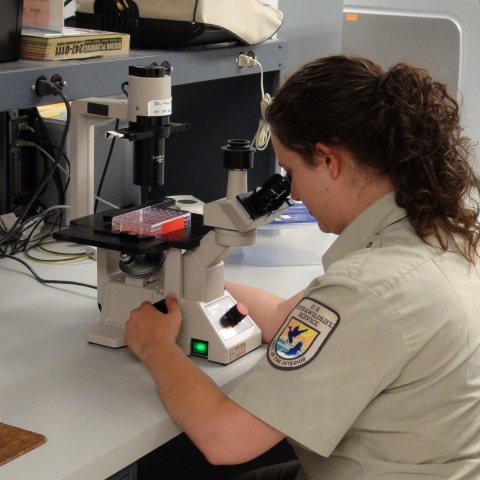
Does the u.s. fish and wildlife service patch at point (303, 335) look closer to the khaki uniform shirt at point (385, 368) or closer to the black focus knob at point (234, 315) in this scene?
the khaki uniform shirt at point (385, 368)

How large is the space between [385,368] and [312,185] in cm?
34

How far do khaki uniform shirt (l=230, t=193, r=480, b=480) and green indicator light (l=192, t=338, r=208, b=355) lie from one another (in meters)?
0.27

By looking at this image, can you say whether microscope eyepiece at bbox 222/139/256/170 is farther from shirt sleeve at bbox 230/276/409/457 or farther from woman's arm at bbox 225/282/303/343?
shirt sleeve at bbox 230/276/409/457

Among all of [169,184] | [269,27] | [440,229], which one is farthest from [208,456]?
[169,184]

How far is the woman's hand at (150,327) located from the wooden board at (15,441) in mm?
253

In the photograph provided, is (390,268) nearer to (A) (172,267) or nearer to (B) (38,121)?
(A) (172,267)

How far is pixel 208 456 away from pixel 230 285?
0.50 m

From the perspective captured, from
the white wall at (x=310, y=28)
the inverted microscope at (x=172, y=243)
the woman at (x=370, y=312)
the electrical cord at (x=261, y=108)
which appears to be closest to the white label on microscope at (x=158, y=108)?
the inverted microscope at (x=172, y=243)

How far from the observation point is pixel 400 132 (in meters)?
1.07

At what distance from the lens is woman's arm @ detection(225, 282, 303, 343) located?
4.59 ft

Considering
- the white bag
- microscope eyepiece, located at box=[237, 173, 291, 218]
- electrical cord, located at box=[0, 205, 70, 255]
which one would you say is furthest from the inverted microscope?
electrical cord, located at box=[0, 205, 70, 255]

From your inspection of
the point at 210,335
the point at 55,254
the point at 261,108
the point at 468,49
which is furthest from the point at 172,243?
the point at 468,49

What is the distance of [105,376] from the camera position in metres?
1.22

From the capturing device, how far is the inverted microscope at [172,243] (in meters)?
1.26
